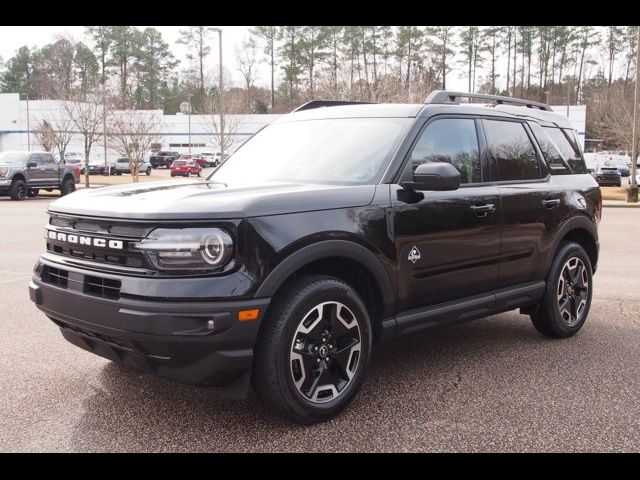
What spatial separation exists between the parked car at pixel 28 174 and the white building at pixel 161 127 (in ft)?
102

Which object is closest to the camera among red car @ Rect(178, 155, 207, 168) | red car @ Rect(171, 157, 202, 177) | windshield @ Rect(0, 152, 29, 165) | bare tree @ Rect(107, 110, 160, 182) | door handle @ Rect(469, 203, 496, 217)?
door handle @ Rect(469, 203, 496, 217)

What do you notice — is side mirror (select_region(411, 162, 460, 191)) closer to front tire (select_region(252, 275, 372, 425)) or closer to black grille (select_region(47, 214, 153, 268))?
front tire (select_region(252, 275, 372, 425))

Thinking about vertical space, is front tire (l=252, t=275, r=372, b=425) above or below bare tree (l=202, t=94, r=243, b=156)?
below

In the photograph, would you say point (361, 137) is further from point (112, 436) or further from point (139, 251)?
point (112, 436)

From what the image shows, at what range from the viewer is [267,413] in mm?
3830

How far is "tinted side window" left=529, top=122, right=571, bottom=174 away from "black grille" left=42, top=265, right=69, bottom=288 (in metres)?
3.90

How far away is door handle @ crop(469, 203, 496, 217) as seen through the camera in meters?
4.58

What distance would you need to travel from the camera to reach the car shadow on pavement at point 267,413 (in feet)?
11.3

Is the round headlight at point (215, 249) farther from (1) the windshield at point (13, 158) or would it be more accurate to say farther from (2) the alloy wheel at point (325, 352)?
(1) the windshield at point (13, 158)

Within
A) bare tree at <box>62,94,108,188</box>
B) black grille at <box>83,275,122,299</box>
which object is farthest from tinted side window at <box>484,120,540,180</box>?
bare tree at <box>62,94,108,188</box>

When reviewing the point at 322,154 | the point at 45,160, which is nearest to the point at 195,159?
the point at 45,160

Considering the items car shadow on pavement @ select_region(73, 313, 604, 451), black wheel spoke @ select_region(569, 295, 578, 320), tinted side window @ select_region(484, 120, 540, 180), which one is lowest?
car shadow on pavement @ select_region(73, 313, 604, 451)

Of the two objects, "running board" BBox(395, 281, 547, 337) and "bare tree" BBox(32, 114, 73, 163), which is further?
"bare tree" BBox(32, 114, 73, 163)

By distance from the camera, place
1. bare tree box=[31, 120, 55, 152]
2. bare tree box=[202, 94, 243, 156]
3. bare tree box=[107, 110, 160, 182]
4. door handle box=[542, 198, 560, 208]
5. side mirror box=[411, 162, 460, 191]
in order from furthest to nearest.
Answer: bare tree box=[202, 94, 243, 156]
bare tree box=[31, 120, 55, 152]
bare tree box=[107, 110, 160, 182]
door handle box=[542, 198, 560, 208]
side mirror box=[411, 162, 460, 191]
